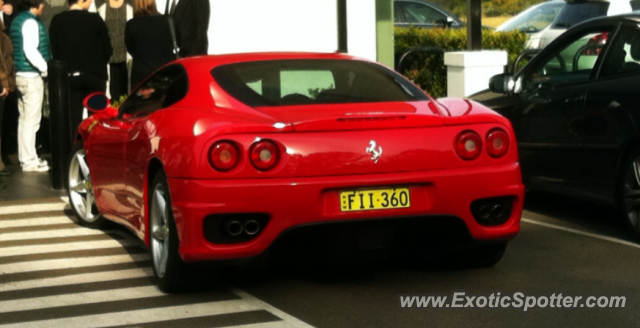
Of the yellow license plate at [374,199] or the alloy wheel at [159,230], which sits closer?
the yellow license plate at [374,199]

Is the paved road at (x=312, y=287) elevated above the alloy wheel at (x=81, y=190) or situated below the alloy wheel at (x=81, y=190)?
below

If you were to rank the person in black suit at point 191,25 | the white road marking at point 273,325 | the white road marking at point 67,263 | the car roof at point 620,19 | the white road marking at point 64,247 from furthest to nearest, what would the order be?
the person in black suit at point 191,25
the car roof at point 620,19
the white road marking at point 64,247
the white road marking at point 67,263
the white road marking at point 273,325

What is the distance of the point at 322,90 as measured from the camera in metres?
7.62

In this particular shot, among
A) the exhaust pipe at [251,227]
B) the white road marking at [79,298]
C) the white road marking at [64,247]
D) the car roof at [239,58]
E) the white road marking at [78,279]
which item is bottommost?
the white road marking at [64,247]

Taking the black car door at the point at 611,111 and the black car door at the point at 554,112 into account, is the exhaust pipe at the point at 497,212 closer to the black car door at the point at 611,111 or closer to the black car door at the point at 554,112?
the black car door at the point at 611,111

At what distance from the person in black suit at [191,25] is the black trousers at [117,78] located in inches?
99.2

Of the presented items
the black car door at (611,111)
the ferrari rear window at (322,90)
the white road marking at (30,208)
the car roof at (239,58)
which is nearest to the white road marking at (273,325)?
the ferrari rear window at (322,90)

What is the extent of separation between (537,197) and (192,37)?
401 centimetres

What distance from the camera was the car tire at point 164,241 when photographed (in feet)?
22.7

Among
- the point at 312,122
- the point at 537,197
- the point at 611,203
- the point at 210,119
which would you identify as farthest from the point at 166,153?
the point at 537,197

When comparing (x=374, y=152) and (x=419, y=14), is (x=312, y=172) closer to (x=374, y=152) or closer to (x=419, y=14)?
(x=374, y=152)

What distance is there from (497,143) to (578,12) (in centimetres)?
1746

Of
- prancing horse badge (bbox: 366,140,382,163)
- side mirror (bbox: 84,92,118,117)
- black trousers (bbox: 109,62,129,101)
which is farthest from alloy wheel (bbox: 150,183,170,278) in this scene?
black trousers (bbox: 109,62,129,101)

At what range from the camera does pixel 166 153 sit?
6926mm
